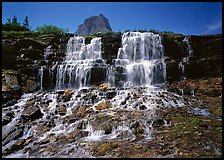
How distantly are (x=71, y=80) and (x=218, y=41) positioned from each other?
14476 mm

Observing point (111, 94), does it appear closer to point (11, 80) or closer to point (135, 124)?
point (135, 124)

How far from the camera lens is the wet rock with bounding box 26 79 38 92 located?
19.5 meters

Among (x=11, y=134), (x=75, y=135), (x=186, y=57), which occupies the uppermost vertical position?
(x=186, y=57)

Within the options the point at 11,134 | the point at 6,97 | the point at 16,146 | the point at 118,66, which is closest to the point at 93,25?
the point at 118,66

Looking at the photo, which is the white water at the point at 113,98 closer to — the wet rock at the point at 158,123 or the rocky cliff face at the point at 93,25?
the wet rock at the point at 158,123

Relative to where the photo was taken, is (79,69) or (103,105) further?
(79,69)

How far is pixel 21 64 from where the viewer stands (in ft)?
71.9

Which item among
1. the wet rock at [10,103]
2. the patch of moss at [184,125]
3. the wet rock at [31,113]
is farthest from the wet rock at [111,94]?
the wet rock at [10,103]

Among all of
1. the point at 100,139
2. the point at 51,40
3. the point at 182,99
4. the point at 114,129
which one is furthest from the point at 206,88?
the point at 51,40

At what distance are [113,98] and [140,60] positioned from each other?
25.8ft

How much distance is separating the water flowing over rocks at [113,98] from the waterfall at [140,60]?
0.09 meters

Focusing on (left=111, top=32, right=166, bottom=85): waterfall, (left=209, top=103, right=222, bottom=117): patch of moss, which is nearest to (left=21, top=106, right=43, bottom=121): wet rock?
(left=111, top=32, right=166, bottom=85): waterfall

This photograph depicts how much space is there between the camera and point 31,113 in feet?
44.6

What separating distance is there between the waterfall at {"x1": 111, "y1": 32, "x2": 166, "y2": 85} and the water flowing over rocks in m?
0.09
